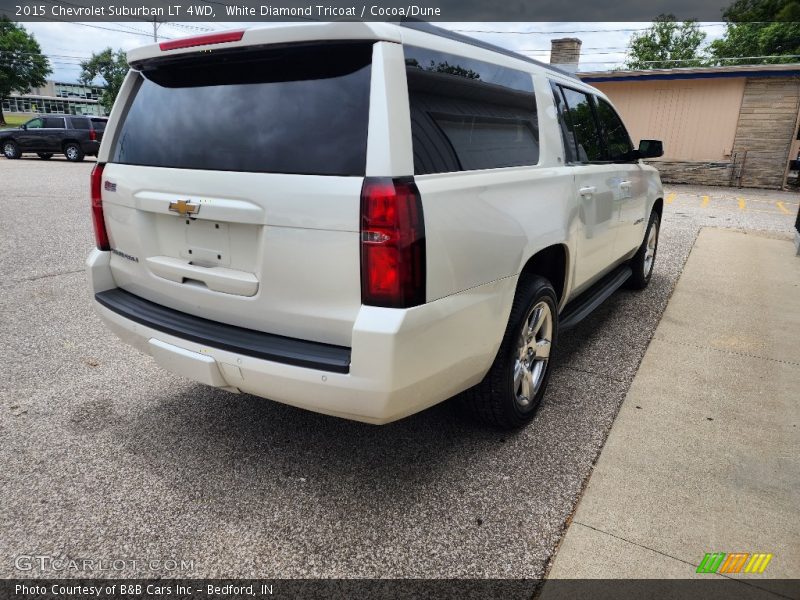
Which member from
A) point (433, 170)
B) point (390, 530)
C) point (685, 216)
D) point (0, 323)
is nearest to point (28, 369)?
point (0, 323)

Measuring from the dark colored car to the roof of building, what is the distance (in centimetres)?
1784

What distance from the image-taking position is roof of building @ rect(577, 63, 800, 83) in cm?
1652

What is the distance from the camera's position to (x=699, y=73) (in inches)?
685

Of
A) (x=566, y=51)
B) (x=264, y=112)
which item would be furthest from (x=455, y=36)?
(x=566, y=51)

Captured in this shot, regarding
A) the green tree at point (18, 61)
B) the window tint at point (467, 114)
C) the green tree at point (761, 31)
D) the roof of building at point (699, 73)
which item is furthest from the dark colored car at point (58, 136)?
the green tree at point (18, 61)

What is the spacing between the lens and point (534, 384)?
10.7ft

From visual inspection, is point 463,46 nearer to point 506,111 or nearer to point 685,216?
point 506,111

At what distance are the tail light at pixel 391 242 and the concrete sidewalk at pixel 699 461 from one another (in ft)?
3.92

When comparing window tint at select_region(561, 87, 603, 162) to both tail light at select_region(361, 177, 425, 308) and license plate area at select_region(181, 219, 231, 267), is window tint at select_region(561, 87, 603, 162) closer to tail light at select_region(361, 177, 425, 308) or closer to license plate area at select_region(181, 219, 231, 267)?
tail light at select_region(361, 177, 425, 308)

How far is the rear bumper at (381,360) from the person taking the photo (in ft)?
6.86

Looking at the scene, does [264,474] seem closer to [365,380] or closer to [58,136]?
[365,380]

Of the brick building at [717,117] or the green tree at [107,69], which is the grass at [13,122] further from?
the brick building at [717,117]

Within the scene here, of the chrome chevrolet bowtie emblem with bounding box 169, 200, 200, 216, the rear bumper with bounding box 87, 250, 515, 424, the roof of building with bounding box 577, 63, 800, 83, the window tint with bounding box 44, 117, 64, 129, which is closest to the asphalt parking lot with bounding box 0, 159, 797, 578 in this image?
the rear bumper with bounding box 87, 250, 515, 424

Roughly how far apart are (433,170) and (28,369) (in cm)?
308
